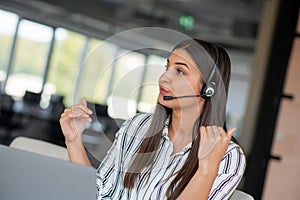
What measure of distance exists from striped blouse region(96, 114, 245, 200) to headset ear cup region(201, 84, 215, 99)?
0.12 metres

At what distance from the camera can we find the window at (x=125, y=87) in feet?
4.18

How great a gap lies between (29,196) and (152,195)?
0.34 meters

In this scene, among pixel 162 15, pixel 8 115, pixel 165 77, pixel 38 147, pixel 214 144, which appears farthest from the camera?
pixel 162 15

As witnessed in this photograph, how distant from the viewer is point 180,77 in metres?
1.22

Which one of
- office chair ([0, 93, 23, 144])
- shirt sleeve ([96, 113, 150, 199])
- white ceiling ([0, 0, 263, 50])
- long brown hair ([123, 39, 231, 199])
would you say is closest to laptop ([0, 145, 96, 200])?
shirt sleeve ([96, 113, 150, 199])

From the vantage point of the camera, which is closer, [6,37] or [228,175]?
[228,175]

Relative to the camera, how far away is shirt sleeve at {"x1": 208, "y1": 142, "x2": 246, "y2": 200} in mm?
1220

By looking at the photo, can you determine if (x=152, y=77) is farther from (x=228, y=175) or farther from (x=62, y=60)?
(x=62, y=60)

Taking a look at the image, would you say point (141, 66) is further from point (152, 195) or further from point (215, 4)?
point (215, 4)

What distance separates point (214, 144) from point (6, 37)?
5.79m

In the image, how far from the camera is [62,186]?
4.74 ft

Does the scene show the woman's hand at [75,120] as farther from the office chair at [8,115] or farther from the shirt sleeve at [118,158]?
the office chair at [8,115]

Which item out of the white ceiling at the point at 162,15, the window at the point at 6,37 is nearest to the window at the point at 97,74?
the window at the point at 6,37

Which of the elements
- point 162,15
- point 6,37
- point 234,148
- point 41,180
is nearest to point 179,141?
point 234,148
